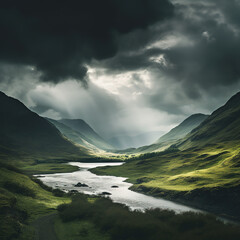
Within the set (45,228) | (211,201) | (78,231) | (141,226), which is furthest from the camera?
(211,201)

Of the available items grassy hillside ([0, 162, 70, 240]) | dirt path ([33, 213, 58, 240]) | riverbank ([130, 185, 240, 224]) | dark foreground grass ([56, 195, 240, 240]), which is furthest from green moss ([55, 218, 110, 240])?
riverbank ([130, 185, 240, 224])

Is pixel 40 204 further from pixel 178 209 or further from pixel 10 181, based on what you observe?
pixel 178 209

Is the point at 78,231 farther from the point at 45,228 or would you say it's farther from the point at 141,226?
the point at 141,226

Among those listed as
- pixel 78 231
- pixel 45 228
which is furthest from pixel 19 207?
pixel 78 231

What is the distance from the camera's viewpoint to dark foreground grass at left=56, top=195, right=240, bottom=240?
127 feet

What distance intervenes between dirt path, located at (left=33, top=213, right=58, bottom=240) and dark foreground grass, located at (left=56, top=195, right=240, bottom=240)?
234 centimetres

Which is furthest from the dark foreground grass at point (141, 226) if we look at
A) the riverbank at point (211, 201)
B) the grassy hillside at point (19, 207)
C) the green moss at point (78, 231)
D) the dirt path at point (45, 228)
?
the riverbank at point (211, 201)

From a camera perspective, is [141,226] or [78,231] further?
[78,231]

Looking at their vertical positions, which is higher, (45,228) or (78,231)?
(78,231)

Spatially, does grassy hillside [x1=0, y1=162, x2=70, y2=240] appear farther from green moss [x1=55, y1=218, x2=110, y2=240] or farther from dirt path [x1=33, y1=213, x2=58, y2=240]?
green moss [x1=55, y1=218, x2=110, y2=240]

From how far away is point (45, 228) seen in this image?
54.7m

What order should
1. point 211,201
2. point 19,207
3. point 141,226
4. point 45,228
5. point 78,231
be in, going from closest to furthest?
point 141,226 → point 78,231 → point 45,228 → point 19,207 → point 211,201

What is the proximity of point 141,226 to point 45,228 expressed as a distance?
25769mm

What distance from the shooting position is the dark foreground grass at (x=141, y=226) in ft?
127
